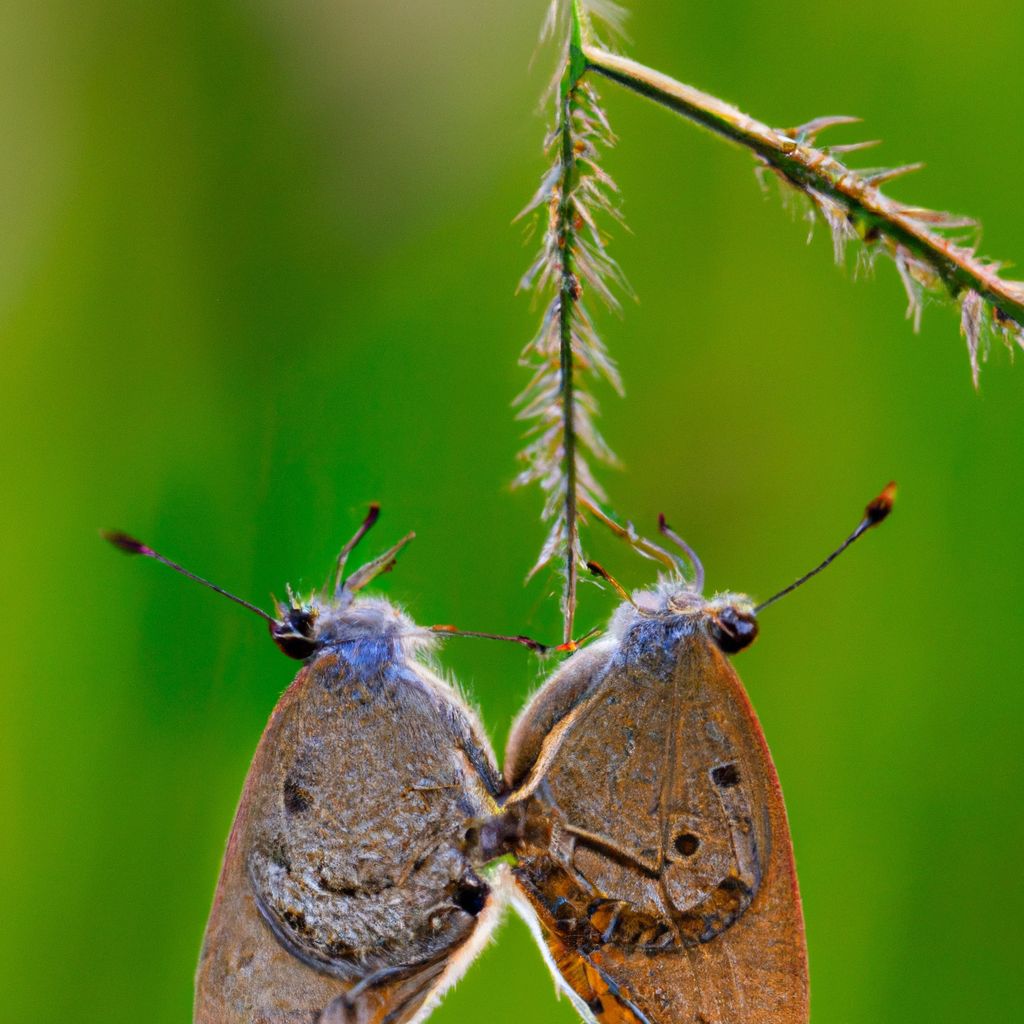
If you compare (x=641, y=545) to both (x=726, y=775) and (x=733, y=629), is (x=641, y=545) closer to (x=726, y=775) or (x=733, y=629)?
(x=733, y=629)

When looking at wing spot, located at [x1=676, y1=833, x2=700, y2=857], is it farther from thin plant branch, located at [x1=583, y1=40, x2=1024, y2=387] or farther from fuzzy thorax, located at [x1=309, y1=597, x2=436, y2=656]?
thin plant branch, located at [x1=583, y1=40, x2=1024, y2=387]

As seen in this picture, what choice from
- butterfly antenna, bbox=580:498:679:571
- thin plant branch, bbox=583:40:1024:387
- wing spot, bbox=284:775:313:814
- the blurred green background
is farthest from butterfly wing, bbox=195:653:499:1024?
thin plant branch, bbox=583:40:1024:387

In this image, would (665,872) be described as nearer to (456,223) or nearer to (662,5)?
(456,223)

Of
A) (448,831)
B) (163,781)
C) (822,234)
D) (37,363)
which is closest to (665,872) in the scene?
(448,831)

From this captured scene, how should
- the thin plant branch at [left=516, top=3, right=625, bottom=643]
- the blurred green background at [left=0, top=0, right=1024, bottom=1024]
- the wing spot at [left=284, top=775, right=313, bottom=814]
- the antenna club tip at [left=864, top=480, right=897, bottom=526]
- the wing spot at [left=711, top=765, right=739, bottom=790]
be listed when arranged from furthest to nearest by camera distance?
the blurred green background at [left=0, top=0, right=1024, bottom=1024]
the wing spot at [left=284, top=775, right=313, bottom=814]
the wing spot at [left=711, top=765, right=739, bottom=790]
the antenna club tip at [left=864, top=480, right=897, bottom=526]
the thin plant branch at [left=516, top=3, right=625, bottom=643]

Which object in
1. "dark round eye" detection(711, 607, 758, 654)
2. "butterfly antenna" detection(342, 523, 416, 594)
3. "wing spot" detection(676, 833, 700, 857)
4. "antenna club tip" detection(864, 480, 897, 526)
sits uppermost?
"antenna club tip" detection(864, 480, 897, 526)

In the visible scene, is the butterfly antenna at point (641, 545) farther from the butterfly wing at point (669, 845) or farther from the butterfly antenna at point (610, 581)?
the butterfly wing at point (669, 845)

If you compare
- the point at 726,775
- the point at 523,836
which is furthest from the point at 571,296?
the point at 523,836
